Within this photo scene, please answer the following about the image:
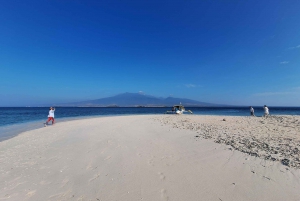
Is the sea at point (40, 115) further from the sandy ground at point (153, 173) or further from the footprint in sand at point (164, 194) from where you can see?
the footprint in sand at point (164, 194)

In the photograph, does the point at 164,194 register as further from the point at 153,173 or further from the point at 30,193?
the point at 30,193

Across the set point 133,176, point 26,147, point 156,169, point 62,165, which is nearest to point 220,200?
point 156,169

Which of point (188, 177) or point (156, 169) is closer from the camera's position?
point (188, 177)

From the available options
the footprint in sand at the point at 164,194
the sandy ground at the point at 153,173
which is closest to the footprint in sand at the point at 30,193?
the sandy ground at the point at 153,173

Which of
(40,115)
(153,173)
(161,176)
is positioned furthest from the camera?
(40,115)

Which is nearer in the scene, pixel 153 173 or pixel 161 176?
pixel 161 176

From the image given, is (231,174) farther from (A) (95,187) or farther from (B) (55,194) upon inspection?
(B) (55,194)

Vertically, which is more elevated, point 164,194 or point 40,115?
point 40,115

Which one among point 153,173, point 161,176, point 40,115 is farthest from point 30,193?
point 40,115

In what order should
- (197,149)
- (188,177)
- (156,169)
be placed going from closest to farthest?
Answer: (188,177)
(156,169)
(197,149)

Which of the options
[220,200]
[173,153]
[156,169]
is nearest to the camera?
[220,200]

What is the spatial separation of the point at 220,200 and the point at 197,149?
121 inches

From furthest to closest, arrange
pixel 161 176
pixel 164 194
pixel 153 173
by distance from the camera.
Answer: pixel 153 173 < pixel 161 176 < pixel 164 194

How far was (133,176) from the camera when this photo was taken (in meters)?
3.90
